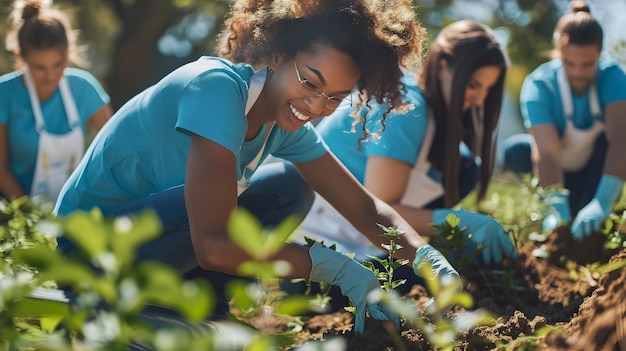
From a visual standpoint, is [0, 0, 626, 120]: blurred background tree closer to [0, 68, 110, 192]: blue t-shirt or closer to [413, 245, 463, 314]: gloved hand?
[0, 68, 110, 192]: blue t-shirt

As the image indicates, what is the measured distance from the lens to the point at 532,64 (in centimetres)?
890

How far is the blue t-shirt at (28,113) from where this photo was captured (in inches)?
151

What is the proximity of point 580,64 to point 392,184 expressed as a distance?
1453 millimetres

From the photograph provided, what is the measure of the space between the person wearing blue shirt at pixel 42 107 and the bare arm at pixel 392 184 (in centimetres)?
160

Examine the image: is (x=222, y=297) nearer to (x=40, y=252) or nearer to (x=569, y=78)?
(x=40, y=252)

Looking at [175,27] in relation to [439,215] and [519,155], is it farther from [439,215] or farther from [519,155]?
[439,215]

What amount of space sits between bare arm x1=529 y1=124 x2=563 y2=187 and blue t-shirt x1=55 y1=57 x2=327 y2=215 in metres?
1.92

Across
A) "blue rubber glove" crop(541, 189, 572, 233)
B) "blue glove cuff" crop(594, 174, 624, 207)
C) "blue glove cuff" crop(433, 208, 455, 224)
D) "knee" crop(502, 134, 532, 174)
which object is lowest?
"knee" crop(502, 134, 532, 174)

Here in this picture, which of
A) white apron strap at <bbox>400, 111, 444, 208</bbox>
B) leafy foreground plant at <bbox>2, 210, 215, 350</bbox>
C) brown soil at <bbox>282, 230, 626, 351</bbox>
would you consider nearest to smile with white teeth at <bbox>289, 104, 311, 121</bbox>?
brown soil at <bbox>282, 230, 626, 351</bbox>

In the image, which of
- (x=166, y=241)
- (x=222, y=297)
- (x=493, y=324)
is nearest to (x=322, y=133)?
(x=222, y=297)

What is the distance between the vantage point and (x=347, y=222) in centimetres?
311

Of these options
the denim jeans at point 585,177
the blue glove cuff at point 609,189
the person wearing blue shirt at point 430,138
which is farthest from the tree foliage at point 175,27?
the person wearing blue shirt at point 430,138

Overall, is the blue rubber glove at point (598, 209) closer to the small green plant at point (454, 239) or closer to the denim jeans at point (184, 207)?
the small green plant at point (454, 239)

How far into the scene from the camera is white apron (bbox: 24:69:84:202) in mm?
3896
